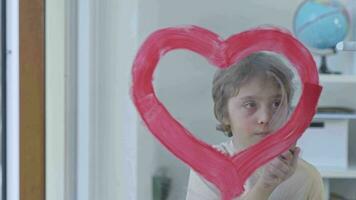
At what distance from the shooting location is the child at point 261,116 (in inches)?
35.5

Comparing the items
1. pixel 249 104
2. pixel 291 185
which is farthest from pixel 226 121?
pixel 291 185

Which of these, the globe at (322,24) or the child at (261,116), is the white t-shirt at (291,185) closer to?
the child at (261,116)

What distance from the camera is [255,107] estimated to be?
91 cm

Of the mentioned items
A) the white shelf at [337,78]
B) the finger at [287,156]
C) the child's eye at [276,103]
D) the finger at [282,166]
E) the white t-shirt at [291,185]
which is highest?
the white shelf at [337,78]

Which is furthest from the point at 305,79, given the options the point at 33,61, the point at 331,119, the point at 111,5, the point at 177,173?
the point at 33,61

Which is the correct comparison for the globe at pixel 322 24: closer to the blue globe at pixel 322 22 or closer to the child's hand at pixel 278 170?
the blue globe at pixel 322 22

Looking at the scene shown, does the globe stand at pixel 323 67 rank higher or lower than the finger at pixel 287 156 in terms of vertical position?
higher

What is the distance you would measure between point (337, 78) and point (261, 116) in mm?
154

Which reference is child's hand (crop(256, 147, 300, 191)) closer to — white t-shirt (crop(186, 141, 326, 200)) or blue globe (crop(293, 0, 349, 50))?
white t-shirt (crop(186, 141, 326, 200))

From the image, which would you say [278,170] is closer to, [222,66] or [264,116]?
[264,116]

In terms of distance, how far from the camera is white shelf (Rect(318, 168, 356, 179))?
0.94 metres

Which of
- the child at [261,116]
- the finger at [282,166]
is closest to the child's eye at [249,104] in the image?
the child at [261,116]

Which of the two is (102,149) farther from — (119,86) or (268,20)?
(268,20)

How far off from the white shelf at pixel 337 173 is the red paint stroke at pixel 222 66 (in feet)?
0.31
